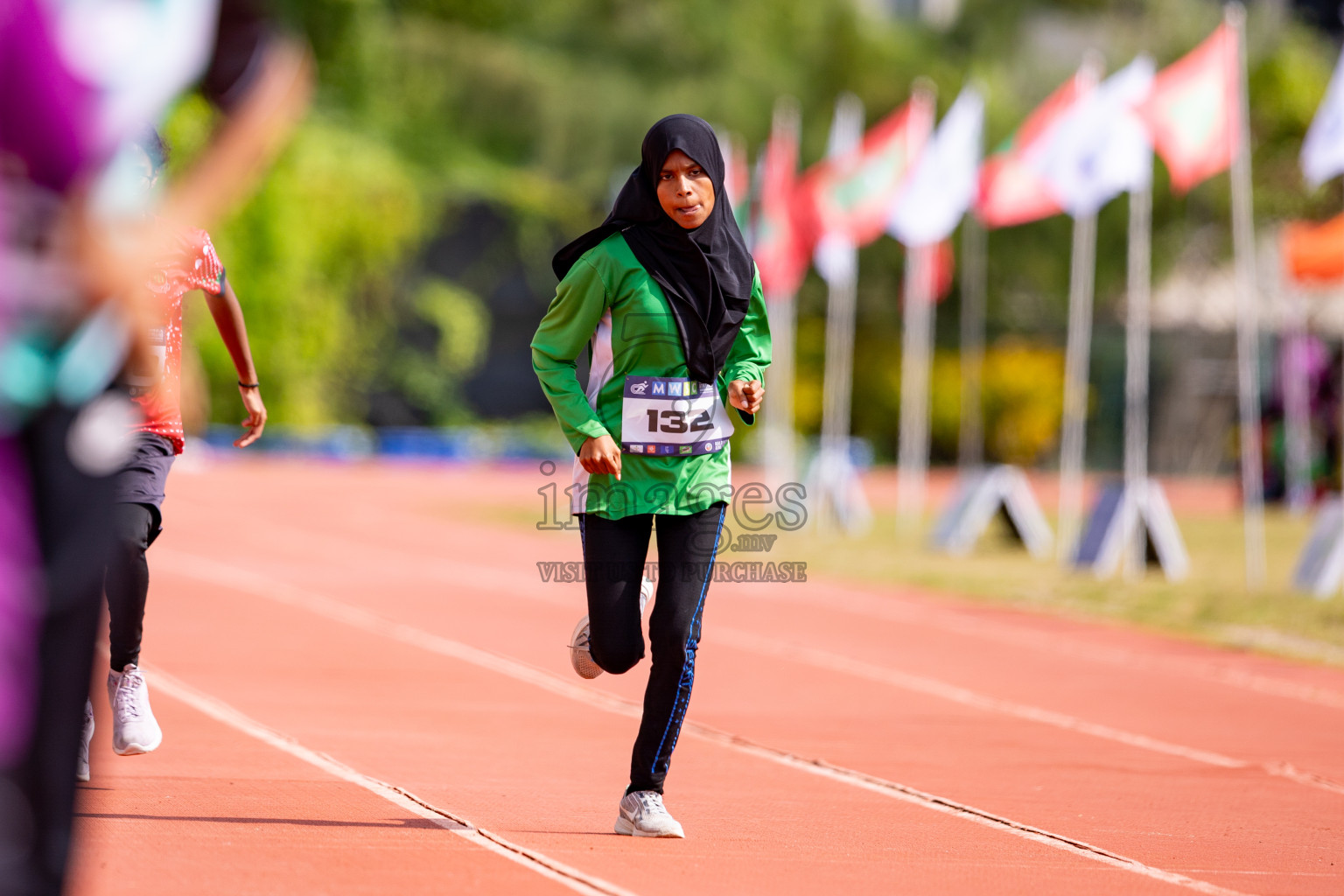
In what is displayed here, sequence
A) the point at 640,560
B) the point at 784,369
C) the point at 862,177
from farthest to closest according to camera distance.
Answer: the point at 784,369 < the point at 862,177 < the point at 640,560

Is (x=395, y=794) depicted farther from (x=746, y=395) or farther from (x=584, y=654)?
(x=746, y=395)

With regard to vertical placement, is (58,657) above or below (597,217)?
below

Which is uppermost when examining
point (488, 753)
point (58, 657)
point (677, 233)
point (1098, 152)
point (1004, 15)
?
point (1004, 15)

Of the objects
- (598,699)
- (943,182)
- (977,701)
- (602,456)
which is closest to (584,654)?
(602,456)

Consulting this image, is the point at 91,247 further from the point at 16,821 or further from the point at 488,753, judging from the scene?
the point at 488,753

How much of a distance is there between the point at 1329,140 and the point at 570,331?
11331 mm

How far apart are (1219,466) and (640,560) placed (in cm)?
3880

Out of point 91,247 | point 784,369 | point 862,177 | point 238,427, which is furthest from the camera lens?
point 238,427

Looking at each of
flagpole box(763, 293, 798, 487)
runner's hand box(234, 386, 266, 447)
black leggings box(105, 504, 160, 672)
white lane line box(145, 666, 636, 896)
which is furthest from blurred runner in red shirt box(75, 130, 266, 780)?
flagpole box(763, 293, 798, 487)

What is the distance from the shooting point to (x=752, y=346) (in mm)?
5953

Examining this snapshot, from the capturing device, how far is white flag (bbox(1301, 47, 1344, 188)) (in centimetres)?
1527

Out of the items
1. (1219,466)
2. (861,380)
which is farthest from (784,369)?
(1219,466)

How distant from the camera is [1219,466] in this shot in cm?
4253

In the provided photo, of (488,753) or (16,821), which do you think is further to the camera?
(488,753)
